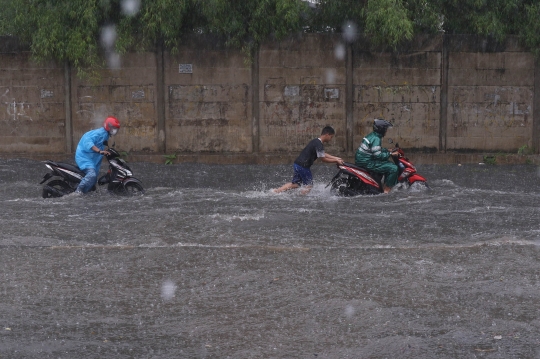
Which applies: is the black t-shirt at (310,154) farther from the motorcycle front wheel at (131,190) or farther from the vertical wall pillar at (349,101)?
the vertical wall pillar at (349,101)

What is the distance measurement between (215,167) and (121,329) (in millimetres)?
11404

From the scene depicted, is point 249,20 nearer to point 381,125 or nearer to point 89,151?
point 381,125

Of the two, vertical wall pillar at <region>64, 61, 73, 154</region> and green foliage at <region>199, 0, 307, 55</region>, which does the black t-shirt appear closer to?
green foliage at <region>199, 0, 307, 55</region>

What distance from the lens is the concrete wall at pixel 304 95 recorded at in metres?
18.1

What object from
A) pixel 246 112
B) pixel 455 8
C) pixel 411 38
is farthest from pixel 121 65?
pixel 455 8

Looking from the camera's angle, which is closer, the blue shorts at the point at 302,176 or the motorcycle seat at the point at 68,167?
the motorcycle seat at the point at 68,167

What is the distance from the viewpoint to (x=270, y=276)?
7.73m

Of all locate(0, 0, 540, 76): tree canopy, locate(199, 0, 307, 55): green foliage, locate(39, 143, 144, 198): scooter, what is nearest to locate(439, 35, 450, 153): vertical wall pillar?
locate(0, 0, 540, 76): tree canopy

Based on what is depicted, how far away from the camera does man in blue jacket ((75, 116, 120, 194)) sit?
12883mm

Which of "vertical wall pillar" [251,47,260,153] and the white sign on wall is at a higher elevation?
the white sign on wall

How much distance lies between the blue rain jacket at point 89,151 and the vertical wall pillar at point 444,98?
8.14m

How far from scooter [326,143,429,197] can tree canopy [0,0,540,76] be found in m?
5.08

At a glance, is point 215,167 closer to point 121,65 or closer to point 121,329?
point 121,65

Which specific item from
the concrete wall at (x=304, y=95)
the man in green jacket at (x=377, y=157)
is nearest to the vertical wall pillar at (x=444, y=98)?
the concrete wall at (x=304, y=95)
